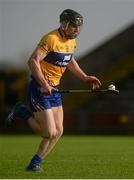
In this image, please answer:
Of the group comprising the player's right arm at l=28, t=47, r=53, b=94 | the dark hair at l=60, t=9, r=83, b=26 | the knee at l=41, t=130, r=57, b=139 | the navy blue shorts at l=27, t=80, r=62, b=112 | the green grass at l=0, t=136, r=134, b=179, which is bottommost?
the green grass at l=0, t=136, r=134, b=179

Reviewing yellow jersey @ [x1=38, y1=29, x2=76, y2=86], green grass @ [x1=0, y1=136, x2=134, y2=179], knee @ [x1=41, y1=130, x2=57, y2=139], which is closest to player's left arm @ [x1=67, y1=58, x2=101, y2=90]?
yellow jersey @ [x1=38, y1=29, x2=76, y2=86]

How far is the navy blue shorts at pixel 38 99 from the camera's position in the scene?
978 centimetres

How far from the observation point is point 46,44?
9.64 meters

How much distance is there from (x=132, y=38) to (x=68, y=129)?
4.42m

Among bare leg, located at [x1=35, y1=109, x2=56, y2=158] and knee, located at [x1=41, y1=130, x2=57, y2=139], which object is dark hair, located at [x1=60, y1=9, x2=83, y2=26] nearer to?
bare leg, located at [x1=35, y1=109, x2=56, y2=158]

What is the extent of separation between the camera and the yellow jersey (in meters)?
9.66

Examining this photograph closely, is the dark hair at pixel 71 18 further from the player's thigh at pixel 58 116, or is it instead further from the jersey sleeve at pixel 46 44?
the player's thigh at pixel 58 116

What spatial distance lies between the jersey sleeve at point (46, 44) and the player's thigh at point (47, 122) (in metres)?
0.67

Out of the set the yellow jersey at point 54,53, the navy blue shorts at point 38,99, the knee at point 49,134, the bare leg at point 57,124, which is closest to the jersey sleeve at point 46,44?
the yellow jersey at point 54,53

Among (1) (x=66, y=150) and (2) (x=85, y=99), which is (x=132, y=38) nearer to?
(2) (x=85, y=99)

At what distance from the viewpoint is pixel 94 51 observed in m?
27.3

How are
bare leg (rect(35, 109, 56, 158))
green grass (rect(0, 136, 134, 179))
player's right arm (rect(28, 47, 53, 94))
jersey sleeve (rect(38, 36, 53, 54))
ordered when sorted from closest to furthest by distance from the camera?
→ 1. green grass (rect(0, 136, 134, 179))
2. player's right arm (rect(28, 47, 53, 94))
3. jersey sleeve (rect(38, 36, 53, 54))
4. bare leg (rect(35, 109, 56, 158))

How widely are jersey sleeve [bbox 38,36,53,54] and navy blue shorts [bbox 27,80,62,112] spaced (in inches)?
16.1

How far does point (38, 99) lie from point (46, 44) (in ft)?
2.04
